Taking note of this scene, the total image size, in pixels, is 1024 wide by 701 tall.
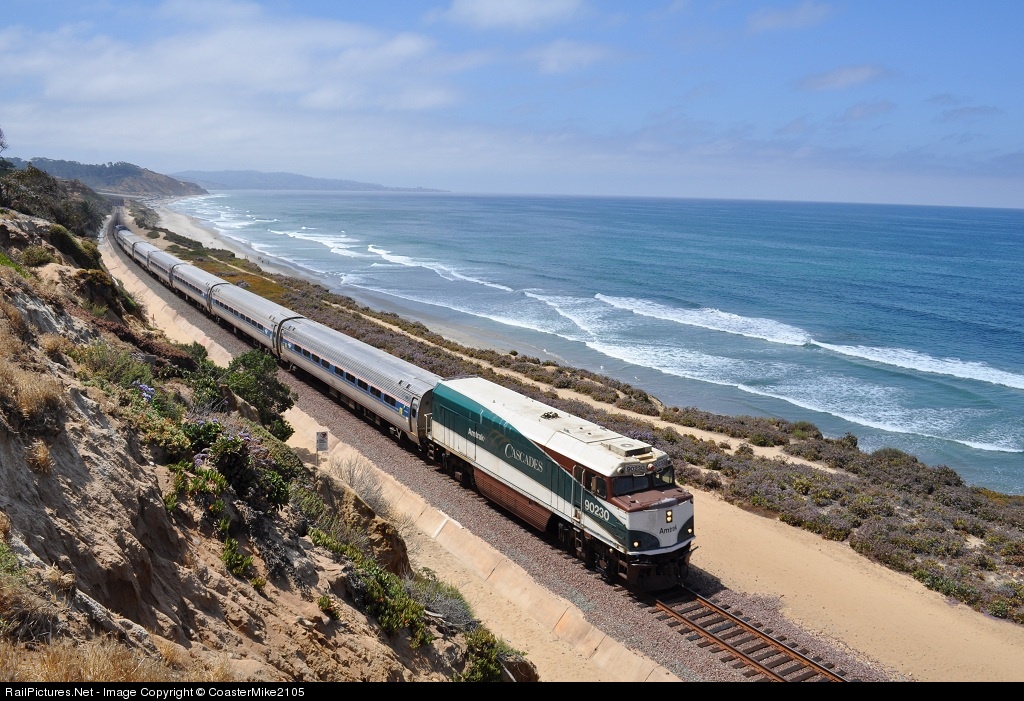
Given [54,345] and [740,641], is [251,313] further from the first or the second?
[740,641]

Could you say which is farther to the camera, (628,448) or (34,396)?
(628,448)

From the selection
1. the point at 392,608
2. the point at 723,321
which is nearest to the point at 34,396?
the point at 392,608

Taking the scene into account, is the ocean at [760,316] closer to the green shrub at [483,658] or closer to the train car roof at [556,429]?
the train car roof at [556,429]

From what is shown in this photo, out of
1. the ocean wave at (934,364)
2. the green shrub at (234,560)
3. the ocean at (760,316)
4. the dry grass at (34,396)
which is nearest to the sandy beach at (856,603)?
the green shrub at (234,560)

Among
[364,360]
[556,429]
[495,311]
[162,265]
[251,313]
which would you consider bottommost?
[495,311]

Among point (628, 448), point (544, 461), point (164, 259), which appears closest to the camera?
point (628, 448)

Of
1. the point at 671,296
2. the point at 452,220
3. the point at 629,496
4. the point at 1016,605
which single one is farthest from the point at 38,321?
the point at 452,220

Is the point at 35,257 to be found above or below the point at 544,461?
above
